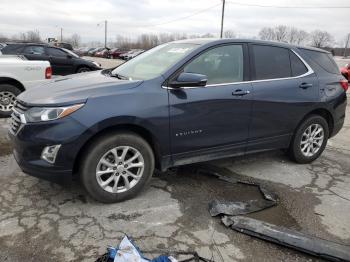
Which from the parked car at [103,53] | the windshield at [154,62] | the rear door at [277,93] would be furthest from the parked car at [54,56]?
the parked car at [103,53]

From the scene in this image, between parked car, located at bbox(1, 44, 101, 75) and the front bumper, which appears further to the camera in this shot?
parked car, located at bbox(1, 44, 101, 75)

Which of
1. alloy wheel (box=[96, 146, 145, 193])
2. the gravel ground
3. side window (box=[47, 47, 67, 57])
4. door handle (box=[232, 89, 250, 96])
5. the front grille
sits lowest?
the gravel ground

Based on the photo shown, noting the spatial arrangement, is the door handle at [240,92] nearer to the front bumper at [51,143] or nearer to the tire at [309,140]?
the tire at [309,140]

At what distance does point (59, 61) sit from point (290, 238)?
1194cm

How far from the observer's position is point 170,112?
12.7 ft

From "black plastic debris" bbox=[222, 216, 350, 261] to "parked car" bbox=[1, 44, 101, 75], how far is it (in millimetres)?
11179

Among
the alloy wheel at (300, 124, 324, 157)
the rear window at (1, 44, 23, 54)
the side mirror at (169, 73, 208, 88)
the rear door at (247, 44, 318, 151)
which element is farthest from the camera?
the rear window at (1, 44, 23, 54)

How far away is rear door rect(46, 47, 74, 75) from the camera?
13.4 m

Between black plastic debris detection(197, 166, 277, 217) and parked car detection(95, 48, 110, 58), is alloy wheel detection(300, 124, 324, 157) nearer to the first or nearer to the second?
black plastic debris detection(197, 166, 277, 217)

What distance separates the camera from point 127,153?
386 centimetres

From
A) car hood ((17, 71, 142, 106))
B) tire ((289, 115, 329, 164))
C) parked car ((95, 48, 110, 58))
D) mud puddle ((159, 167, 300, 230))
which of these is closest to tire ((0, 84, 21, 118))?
car hood ((17, 71, 142, 106))

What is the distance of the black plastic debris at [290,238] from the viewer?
3.14 m

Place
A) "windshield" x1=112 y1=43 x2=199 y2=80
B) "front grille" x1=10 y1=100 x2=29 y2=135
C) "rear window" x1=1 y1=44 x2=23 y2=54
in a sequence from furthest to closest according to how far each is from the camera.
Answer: "rear window" x1=1 y1=44 x2=23 y2=54
"windshield" x1=112 y1=43 x2=199 y2=80
"front grille" x1=10 y1=100 x2=29 y2=135

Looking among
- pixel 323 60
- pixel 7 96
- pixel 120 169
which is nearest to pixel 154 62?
pixel 120 169
